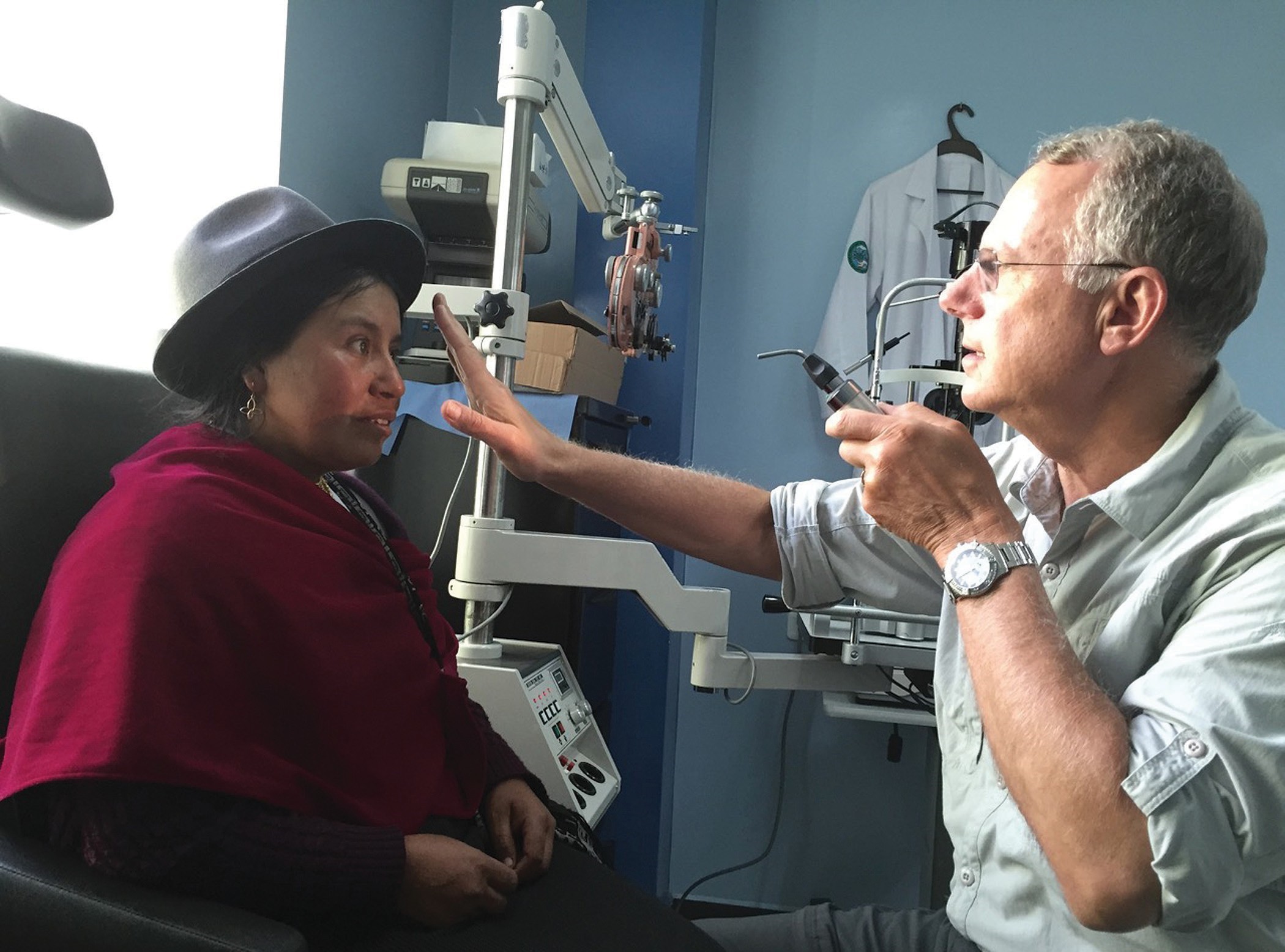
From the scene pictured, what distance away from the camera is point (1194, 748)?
669 mm

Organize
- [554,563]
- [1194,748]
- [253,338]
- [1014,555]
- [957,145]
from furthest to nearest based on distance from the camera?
[957,145] < [554,563] < [253,338] < [1014,555] < [1194,748]

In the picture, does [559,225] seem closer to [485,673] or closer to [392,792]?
[485,673]

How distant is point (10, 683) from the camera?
0.88 m

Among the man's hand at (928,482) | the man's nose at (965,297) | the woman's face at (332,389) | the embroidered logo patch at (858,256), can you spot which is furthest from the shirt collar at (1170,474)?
the embroidered logo patch at (858,256)

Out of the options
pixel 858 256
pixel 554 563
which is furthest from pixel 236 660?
pixel 858 256

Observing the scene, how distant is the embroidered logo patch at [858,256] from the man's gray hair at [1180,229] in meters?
1.82

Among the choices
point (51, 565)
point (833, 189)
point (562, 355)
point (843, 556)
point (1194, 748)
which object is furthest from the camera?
point (833, 189)

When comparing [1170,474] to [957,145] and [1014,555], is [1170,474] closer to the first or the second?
[1014,555]

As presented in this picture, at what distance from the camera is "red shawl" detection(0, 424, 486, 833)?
2.51ft

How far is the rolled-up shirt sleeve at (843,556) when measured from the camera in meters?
1.25

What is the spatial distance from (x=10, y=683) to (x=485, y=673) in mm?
671

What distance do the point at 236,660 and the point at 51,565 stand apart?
0.24 meters

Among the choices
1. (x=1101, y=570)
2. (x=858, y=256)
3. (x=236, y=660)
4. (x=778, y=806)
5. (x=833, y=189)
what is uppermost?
(x=833, y=189)

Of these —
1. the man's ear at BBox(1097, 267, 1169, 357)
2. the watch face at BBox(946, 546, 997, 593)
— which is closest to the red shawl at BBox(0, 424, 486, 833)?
A: the watch face at BBox(946, 546, 997, 593)
